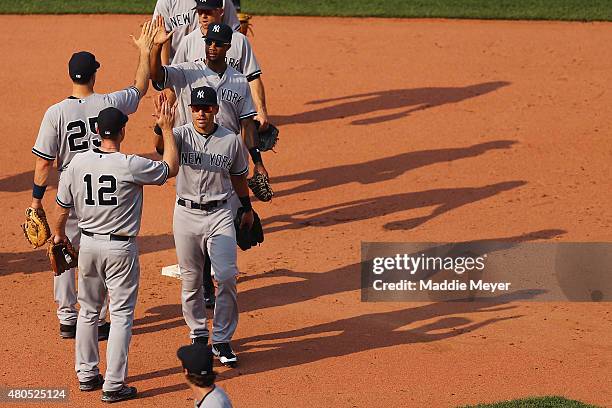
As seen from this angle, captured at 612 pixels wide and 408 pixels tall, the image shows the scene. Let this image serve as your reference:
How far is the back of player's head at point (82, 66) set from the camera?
8.93 metres

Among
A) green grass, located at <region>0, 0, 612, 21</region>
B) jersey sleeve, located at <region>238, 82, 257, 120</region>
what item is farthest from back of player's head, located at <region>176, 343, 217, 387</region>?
green grass, located at <region>0, 0, 612, 21</region>

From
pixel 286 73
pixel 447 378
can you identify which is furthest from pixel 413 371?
pixel 286 73

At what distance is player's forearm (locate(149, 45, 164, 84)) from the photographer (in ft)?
30.6

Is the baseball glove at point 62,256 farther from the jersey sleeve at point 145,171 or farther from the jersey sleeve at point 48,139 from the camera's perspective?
the jersey sleeve at point 145,171

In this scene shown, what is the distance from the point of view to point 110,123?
809cm

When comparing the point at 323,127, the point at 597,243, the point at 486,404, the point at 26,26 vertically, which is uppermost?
the point at 26,26

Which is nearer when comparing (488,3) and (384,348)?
(384,348)

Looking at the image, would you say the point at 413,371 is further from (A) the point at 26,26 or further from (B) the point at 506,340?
(A) the point at 26,26

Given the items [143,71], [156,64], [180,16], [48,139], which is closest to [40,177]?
[48,139]

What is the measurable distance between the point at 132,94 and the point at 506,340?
3.53 metres

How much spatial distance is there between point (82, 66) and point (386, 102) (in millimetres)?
7143

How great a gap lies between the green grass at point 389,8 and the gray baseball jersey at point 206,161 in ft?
33.5

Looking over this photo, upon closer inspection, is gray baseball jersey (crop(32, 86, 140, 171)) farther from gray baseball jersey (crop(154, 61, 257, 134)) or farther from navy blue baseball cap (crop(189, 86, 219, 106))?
navy blue baseball cap (crop(189, 86, 219, 106))

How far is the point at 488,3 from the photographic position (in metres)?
19.1
